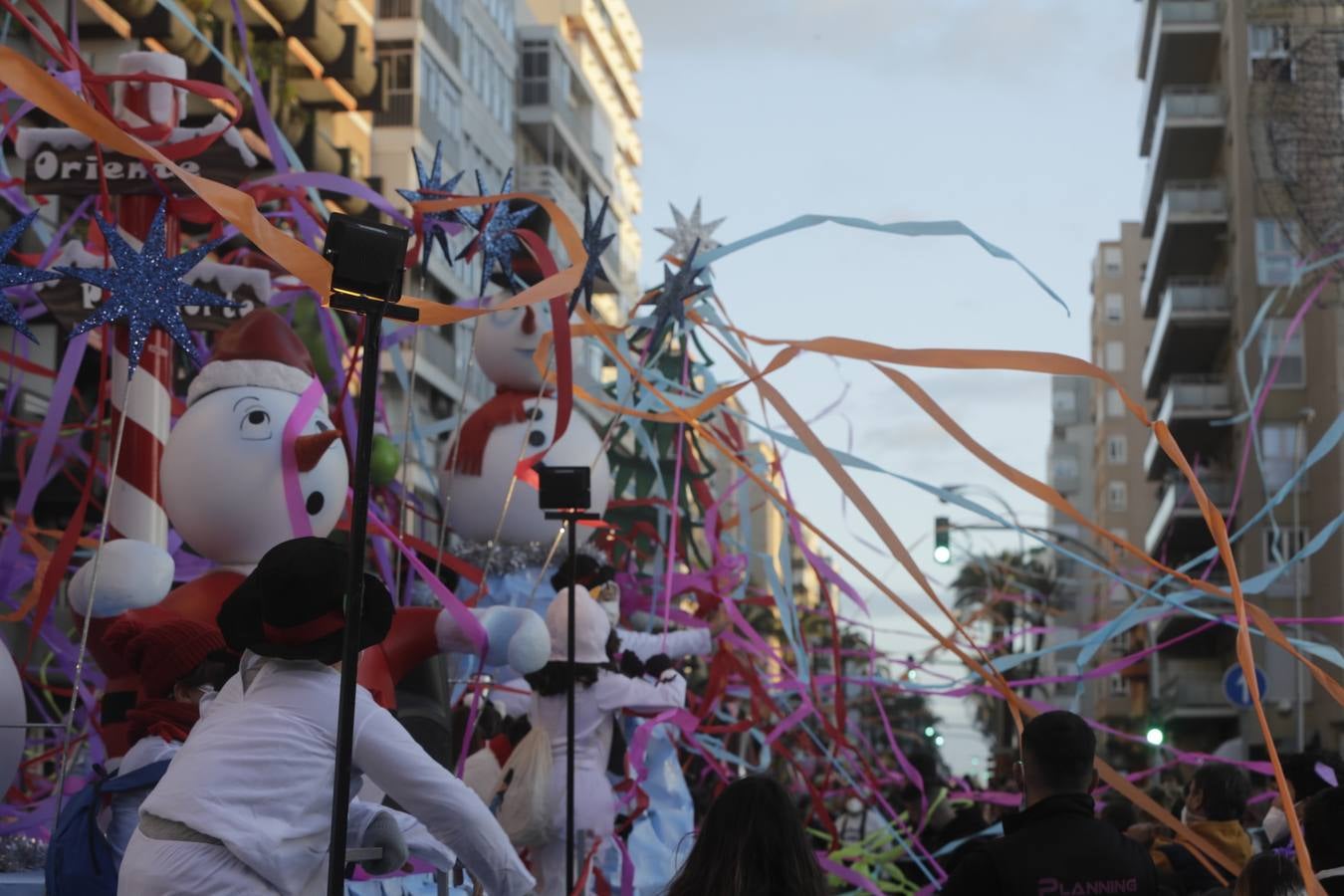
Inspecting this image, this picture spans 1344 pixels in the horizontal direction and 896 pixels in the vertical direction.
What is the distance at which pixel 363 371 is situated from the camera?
4.87 metres

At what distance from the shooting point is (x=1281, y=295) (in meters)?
43.1

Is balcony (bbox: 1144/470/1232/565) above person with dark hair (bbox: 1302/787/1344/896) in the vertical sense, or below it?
below

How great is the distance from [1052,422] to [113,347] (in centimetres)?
10459

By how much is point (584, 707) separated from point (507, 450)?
9.18 ft

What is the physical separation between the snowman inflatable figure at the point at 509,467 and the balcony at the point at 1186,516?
110ft

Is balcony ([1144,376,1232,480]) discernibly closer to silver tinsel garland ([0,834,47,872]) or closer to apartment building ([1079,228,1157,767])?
apartment building ([1079,228,1157,767])

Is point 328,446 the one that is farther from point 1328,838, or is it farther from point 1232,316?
point 1232,316

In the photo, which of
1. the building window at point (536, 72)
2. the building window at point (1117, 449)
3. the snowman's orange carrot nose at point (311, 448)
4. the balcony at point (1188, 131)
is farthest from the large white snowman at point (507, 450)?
the building window at point (1117, 449)

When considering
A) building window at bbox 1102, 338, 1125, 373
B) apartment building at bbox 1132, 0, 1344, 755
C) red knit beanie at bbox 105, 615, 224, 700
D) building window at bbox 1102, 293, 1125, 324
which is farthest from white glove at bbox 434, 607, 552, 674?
building window at bbox 1102, 293, 1125, 324

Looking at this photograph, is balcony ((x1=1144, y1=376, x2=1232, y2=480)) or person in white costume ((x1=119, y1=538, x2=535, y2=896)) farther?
balcony ((x1=1144, y1=376, x2=1232, y2=480))

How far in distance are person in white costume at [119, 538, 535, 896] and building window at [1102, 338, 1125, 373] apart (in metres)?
78.7

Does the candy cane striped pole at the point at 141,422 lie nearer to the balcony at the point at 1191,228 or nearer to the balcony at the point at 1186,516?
the balcony at the point at 1186,516

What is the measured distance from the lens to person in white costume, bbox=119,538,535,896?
4469 millimetres

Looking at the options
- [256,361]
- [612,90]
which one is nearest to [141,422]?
[256,361]
